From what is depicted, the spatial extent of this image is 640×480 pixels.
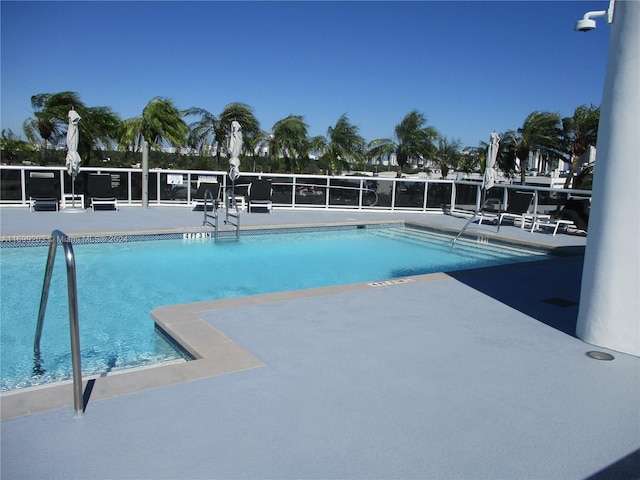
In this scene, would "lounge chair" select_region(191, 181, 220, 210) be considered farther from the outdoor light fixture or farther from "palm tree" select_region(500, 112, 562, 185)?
"palm tree" select_region(500, 112, 562, 185)

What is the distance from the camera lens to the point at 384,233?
39.7ft

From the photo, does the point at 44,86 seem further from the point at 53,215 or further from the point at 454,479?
the point at 454,479

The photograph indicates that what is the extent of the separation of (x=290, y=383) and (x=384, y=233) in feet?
30.5

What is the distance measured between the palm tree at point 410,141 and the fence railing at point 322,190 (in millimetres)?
15182

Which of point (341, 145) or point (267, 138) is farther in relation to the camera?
point (341, 145)

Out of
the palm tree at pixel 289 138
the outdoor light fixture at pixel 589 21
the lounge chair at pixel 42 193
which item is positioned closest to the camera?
the outdoor light fixture at pixel 589 21

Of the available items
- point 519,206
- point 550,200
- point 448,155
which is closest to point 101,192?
point 519,206


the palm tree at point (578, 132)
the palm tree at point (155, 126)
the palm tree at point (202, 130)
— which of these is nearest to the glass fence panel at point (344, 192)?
the palm tree at point (155, 126)

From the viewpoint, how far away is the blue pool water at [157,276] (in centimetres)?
414

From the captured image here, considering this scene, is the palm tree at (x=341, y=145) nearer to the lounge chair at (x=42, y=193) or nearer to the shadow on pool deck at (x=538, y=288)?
A: the lounge chair at (x=42, y=193)

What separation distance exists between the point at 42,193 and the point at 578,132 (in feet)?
79.4

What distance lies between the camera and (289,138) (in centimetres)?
2839

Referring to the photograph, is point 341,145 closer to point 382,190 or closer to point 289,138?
point 289,138

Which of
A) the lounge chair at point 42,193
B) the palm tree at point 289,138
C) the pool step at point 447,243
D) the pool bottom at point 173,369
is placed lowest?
the pool step at point 447,243
